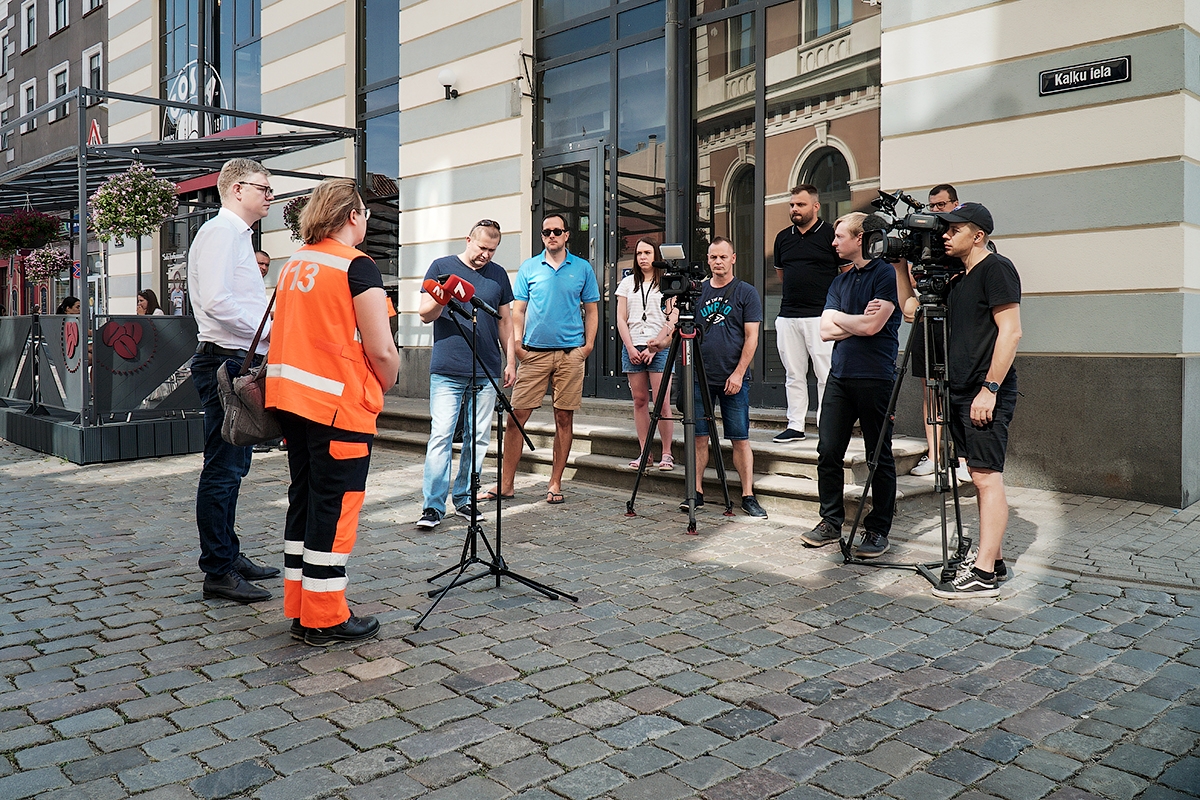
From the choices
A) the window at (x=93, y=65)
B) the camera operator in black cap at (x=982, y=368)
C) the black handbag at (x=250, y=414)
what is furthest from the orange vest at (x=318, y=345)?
the window at (x=93, y=65)

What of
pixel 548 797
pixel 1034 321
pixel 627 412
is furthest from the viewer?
pixel 627 412

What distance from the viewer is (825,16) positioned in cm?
890

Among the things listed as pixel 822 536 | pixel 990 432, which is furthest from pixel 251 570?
pixel 990 432

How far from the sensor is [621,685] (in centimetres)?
360

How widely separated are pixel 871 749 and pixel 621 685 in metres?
0.95

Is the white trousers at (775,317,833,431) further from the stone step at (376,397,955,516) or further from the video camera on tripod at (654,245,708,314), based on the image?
the video camera on tripod at (654,245,708,314)

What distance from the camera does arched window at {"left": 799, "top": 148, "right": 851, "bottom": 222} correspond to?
871 cm

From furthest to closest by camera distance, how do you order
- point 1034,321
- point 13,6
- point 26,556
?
point 13,6
point 1034,321
point 26,556

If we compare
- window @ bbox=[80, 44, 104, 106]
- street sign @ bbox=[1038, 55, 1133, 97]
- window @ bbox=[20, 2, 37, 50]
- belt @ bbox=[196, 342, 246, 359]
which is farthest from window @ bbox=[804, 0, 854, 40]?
window @ bbox=[20, 2, 37, 50]

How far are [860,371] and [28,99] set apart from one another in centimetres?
3060

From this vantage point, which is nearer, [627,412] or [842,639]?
[842,639]

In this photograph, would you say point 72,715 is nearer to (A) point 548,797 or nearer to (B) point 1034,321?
(A) point 548,797

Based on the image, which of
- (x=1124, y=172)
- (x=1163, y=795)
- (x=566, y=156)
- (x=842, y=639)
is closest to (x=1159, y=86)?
(x=1124, y=172)

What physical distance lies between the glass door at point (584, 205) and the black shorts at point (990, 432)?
6.02m
